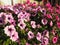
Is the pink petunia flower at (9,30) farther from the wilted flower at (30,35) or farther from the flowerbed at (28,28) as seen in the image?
the wilted flower at (30,35)

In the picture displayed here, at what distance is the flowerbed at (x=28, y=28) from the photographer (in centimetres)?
233

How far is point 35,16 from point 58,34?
0.54 meters

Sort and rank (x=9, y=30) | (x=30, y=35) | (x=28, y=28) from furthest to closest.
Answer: (x=28, y=28)
(x=30, y=35)
(x=9, y=30)

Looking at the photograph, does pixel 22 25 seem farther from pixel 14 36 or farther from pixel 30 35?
pixel 14 36

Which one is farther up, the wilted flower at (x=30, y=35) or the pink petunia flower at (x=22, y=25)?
the pink petunia flower at (x=22, y=25)

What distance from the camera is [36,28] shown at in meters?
2.88

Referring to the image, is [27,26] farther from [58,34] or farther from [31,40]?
[58,34]

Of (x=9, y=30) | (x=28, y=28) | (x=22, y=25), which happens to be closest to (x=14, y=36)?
(x=9, y=30)

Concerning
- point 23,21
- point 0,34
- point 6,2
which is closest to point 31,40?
point 23,21

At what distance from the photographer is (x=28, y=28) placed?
2.71 meters

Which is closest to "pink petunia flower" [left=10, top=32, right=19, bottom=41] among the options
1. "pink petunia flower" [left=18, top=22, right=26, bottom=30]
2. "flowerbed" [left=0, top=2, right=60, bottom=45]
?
"flowerbed" [left=0, top=2, right=60, bottom=45]

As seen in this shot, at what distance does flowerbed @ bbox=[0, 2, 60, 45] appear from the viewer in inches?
91.8

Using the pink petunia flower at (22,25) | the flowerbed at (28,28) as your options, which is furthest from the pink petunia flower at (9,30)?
the pink petunia flower at (22,25)

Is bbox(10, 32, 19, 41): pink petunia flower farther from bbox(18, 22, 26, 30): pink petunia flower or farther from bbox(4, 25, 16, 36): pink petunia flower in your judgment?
bbox(18, 22, 26, 30): pink petunia flower
